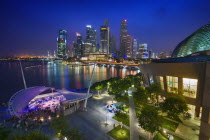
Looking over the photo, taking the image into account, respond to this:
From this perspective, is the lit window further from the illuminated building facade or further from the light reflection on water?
the light reflection on water

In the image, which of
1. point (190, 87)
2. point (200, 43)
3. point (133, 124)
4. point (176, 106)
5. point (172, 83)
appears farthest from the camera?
point (200, 43)

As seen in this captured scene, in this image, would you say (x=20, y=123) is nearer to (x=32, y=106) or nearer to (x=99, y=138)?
(x=32, y=106)

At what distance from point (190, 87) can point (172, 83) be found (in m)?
3.25

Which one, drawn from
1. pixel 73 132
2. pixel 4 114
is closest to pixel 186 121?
pixel 73 132

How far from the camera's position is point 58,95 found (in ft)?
91.2

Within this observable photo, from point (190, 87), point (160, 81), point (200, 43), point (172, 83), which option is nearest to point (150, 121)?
point (190, 87)

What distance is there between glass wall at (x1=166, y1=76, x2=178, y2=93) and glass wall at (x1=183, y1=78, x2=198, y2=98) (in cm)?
149

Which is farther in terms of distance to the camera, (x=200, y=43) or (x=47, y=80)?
(x=47, y=80)

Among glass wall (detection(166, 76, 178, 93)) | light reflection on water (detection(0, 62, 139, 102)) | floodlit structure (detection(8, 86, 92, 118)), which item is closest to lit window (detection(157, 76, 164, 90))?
glass wall (detection(166, 76, 178, 93))

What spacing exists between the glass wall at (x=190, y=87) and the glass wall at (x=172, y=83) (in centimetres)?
149

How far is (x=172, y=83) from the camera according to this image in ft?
78.9

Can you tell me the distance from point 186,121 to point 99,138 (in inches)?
593

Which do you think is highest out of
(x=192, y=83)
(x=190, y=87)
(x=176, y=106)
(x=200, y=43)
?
(x=200, y=43)

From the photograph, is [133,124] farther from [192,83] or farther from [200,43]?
[200,43]
